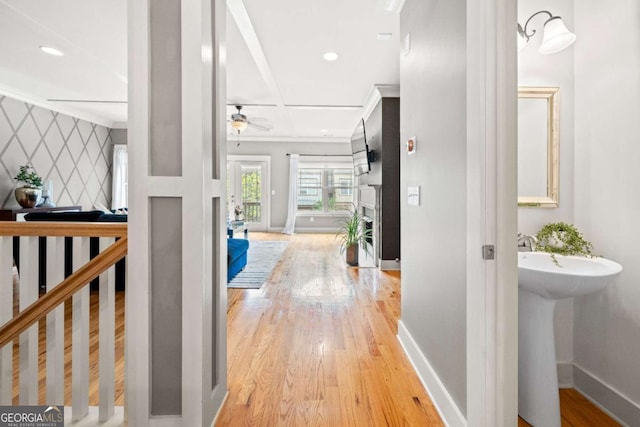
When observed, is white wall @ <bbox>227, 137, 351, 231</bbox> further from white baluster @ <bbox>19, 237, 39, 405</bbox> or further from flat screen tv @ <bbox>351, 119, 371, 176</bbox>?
white baluster @ <bbox>19, 237, 39, 405</bbox>

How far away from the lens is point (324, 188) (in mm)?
8539

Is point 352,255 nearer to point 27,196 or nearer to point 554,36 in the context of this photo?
point 554,36

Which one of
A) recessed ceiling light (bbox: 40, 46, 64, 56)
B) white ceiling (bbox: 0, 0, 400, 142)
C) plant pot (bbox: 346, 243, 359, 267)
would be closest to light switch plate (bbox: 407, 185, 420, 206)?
white ceiling (bbox: 0, 0, 400, 142)

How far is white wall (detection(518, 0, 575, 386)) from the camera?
172 cm

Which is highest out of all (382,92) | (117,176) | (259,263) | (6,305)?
(382,92)

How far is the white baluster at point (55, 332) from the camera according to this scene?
4.53 ft

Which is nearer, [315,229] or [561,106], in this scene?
[561,106]

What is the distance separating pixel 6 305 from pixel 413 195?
2.11 m

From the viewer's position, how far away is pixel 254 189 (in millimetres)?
8398

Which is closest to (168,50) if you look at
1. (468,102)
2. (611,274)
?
(468,102)

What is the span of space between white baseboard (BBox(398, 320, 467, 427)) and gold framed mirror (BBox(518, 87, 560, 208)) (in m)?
1.02

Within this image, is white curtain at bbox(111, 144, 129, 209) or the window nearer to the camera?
white curtain at bbox(111, 144, 129, 209)

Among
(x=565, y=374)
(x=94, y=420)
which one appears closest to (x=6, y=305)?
(x=94, y=420)

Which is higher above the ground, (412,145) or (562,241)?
(412,145)
